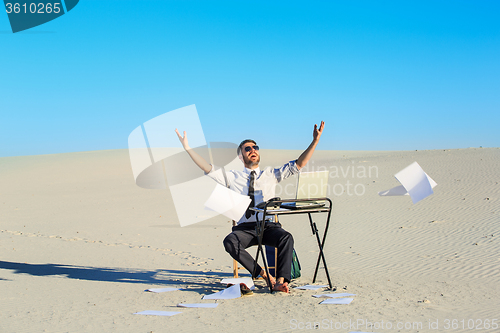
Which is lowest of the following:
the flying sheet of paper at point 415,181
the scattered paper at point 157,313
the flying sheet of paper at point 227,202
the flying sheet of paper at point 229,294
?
the scattered paper at point 157,313

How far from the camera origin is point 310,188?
14.9 feet

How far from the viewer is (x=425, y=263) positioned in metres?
6.52

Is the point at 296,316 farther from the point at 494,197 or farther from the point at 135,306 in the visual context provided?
the point at 494,197

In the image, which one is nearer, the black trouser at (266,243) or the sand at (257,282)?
the sand at (257,282)

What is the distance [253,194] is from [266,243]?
60 centimetres

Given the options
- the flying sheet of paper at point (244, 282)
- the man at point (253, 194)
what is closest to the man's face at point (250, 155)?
the man at point (253, 194)

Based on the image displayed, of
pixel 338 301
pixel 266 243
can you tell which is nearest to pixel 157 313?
pixel 266 243

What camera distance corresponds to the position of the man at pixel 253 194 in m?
4.73

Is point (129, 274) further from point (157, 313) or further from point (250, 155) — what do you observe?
point (250, 155)

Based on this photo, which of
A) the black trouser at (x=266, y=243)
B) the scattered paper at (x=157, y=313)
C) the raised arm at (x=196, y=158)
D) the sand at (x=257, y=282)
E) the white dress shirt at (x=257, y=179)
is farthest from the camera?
the white dress shirt at (x=257, y=179)

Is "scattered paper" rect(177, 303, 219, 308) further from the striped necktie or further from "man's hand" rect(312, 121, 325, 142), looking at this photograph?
"man's hand" rect(312, 121, 325, 142)

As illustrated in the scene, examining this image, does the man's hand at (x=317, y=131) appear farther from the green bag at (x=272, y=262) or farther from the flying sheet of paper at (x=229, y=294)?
the flying sheet of paper at (x=229, y=294)

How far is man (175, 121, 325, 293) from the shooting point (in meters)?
4.73

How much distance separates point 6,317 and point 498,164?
23.3 meters
